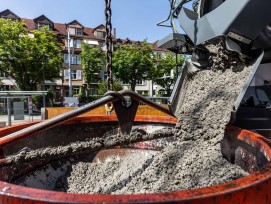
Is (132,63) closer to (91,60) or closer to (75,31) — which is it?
(91,60)

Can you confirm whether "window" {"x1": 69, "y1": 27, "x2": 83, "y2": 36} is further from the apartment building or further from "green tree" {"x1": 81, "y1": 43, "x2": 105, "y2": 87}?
"green tree" {"x1": 81, "y1": 43, "x2": 105, "y2": 87}

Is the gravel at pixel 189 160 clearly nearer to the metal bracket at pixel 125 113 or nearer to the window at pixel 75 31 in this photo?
the metal bracket at pixel 125 113

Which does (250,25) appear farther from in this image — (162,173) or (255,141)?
(162,173)

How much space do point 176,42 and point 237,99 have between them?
128 cm

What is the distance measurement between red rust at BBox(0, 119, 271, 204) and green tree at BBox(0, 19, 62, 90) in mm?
25179

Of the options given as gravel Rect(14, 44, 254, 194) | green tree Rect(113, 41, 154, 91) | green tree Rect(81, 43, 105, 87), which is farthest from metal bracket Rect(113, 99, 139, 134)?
green tree Rect(81, 43, 105, 87)

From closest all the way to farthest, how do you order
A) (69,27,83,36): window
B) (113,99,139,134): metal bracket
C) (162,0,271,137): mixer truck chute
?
1. (113,99,139,134): metal bracket
2. (162,0,271,137): mixer truck chute
3. (69,27,83,36): window

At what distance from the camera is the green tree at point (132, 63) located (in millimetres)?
28953

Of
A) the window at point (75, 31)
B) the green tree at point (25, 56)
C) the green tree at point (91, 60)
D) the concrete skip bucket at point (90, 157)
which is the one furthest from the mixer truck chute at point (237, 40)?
the window at point (75, 31)

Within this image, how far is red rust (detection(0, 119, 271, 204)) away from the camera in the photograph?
690 millimetres

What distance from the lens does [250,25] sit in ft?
7.28

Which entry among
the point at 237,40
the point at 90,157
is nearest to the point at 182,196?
the point at 90,157

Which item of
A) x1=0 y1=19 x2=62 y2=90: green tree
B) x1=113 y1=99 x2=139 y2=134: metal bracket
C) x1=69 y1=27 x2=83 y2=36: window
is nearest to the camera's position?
x1=113 y1=99 x2=139 y2=134: metal bracket

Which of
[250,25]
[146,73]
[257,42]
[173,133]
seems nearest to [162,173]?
[173,133]
